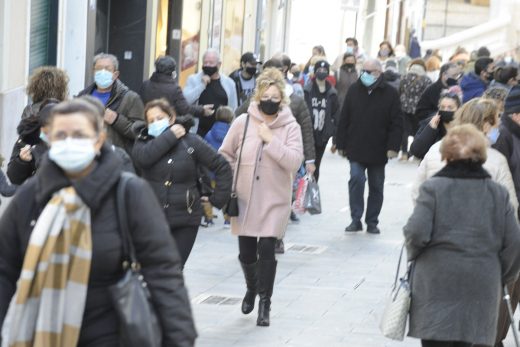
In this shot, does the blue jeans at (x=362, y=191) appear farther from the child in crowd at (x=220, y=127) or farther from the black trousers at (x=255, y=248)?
the black trousers at (x=255, y=248)

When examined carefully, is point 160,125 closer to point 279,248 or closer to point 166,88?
point 279,248

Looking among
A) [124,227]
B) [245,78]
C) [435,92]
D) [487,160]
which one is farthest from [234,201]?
[435,92]

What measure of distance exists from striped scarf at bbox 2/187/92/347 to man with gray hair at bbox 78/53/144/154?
6.03 meters

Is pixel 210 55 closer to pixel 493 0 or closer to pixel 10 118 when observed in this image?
pixel 10 118

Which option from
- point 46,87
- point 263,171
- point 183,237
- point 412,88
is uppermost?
point 46,87

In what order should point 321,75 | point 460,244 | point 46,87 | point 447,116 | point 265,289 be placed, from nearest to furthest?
point 460,244 < point 46,87 < point 265,289 < point 447,116 < point 321,75

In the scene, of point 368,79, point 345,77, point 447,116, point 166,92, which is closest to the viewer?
point 447,116

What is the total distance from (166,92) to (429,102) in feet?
14.5

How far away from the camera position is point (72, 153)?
5082mm

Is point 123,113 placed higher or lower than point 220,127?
higher

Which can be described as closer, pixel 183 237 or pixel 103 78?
pixel 183 237

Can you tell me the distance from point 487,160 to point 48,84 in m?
2.81

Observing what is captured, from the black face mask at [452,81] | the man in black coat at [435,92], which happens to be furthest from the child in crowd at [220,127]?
the black face mask at [452,81]

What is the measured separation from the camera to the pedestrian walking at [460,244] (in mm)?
7320
